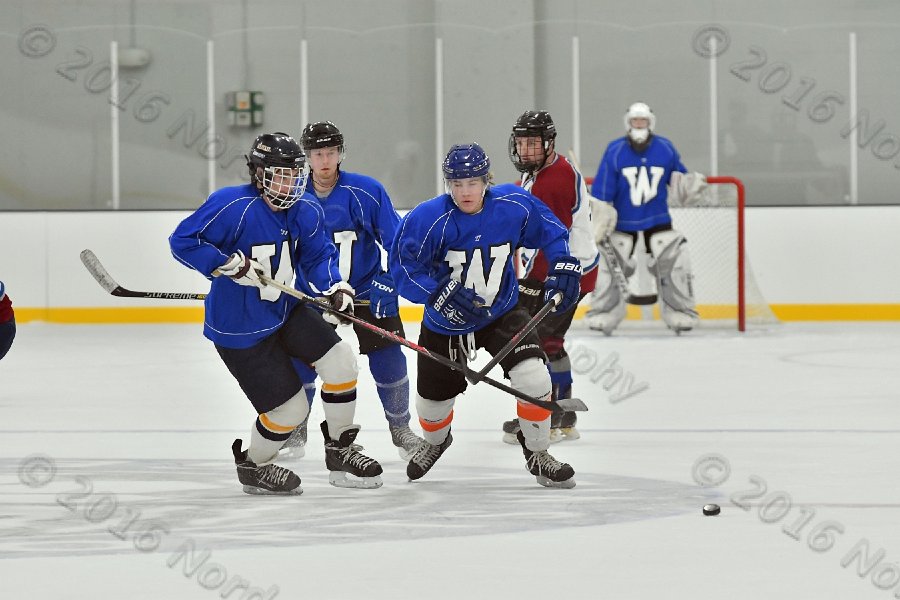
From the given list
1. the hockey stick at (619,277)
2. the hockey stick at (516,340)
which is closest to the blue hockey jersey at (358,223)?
the hockey stick at (516,340)

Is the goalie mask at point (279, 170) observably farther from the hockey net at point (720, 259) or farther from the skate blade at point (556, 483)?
the hockey net at point (720, 259)

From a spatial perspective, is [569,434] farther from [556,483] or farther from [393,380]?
[556,483]

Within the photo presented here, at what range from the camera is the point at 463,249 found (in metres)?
4.43

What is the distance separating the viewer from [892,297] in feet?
35.0

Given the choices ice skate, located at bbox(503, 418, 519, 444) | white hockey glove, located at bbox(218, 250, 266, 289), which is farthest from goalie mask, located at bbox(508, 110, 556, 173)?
white hockey glove, located at bbox(218, 250, 266, 289)

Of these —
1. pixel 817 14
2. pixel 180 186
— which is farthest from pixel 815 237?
pixel 180 186

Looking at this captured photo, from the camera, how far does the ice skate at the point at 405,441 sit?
500 cm

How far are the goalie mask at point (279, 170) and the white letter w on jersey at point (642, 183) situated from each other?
222 inches

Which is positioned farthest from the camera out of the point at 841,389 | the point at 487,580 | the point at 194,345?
the point at 194,345

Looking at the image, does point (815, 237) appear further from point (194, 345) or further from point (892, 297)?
point (194, 345)

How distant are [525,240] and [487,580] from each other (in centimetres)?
151

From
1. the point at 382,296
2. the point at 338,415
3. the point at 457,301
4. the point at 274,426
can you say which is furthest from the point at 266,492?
the point at 382,296

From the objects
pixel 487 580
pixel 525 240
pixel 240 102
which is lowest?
pixel 487 580

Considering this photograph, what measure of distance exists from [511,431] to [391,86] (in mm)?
6239
